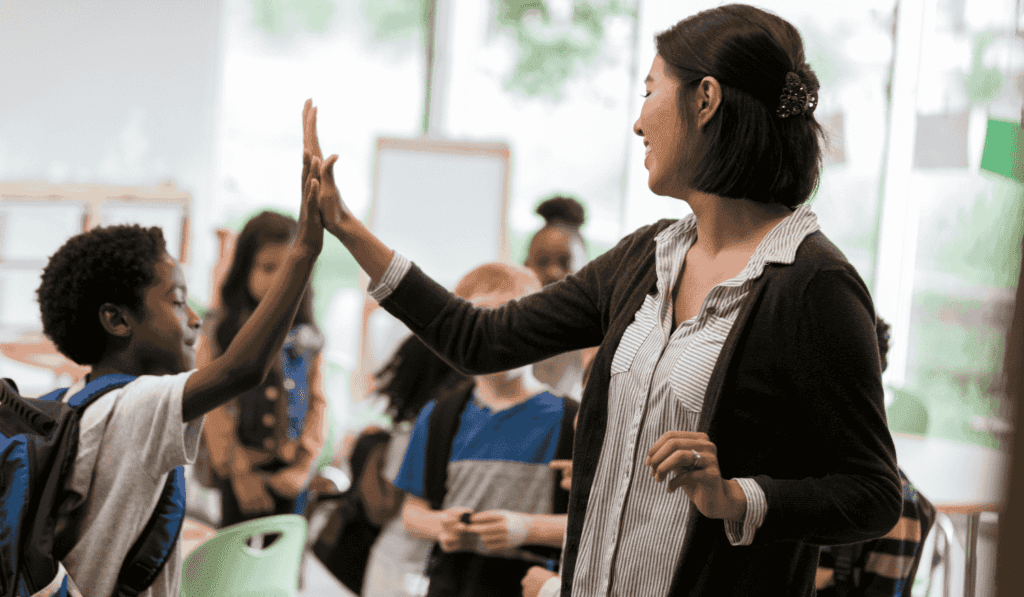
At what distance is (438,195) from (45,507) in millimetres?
3432

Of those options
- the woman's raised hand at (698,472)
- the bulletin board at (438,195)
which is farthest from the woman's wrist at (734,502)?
the bulletin board at (438,195)

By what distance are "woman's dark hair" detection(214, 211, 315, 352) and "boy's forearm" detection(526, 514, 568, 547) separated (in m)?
1.59

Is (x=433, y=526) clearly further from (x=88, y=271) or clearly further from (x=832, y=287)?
(x=832, y=287)

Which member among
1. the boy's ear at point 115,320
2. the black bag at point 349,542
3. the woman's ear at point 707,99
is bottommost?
the black bag at point 349,542

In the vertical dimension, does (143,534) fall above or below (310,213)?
below

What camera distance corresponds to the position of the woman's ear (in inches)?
38.0

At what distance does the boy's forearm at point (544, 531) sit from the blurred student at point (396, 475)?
0.37m

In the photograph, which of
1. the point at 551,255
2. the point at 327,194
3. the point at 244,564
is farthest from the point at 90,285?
the point at 551,255

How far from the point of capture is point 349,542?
2.28 metres

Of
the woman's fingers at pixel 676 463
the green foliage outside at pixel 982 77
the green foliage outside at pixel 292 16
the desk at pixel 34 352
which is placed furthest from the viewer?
the green foliage outside at pixel 292 16

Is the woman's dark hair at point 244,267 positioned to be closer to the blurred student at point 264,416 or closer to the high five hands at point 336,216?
the blurred student at point 264,416

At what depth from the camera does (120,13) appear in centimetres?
460

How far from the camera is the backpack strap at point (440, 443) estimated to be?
177 centimetres

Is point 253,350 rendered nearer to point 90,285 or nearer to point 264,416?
point 90,285
